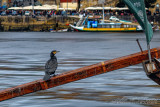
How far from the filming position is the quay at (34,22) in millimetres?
139625

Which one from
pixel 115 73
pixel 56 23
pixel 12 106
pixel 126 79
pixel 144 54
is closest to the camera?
pixel 144 54

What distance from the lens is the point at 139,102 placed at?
17.9 m

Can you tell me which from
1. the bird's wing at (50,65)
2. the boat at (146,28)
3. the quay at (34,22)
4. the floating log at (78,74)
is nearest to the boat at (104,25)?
the quay at (34,22)

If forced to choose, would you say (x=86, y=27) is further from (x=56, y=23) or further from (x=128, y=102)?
(x=128, y=102)

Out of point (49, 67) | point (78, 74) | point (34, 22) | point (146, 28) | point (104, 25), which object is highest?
point (146, 28)

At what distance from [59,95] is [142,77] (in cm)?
734

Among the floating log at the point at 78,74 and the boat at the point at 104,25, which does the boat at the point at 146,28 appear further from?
the boat at the point at 104,25

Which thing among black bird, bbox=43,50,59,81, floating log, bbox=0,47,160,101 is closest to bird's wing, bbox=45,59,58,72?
black bird, bbox=43,50,59,81

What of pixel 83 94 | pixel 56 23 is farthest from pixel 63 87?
pixel 56 23

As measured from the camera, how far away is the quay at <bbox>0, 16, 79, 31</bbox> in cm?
13962

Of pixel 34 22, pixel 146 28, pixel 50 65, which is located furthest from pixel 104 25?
pixel 146 28

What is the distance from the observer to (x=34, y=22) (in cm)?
14212

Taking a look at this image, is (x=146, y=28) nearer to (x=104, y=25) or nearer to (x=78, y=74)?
(x=78, y=74)

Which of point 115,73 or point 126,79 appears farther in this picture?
point 115,73
